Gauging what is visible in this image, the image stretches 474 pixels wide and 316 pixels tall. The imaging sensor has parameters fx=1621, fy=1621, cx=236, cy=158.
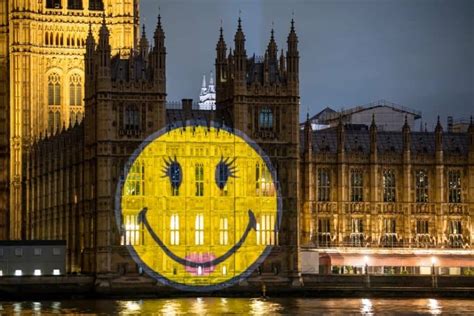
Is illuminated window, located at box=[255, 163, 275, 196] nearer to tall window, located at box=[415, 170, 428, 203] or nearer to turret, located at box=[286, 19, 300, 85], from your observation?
turret, located at box=[286, 19, 300, 85]

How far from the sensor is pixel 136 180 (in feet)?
397

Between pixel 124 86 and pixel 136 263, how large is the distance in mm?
13210

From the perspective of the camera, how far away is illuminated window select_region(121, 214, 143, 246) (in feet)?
395

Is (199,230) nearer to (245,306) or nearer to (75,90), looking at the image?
(245,306)

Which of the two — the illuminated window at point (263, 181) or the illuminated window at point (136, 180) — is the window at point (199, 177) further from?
the illuminated window at point (263, 181)

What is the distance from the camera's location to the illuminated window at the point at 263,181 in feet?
407

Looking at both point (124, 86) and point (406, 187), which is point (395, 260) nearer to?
point (406, 187)

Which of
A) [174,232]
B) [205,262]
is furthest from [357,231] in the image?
[174,232]

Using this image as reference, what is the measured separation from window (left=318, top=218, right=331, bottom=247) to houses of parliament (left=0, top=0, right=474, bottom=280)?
4.6 inches

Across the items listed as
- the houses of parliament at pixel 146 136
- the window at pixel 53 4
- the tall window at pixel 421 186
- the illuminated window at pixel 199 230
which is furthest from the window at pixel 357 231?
the window at pixel 53 4

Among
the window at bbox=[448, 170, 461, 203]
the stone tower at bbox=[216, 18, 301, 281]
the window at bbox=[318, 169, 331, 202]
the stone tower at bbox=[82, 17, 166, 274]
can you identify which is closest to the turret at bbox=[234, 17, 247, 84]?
the stone tower at bbox=[216, 18, 301, 281]

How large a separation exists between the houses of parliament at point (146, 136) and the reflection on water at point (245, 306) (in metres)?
7.39

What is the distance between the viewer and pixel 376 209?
452 feet

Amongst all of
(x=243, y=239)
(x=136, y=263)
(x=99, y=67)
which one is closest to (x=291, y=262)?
(x=243, y=239)
